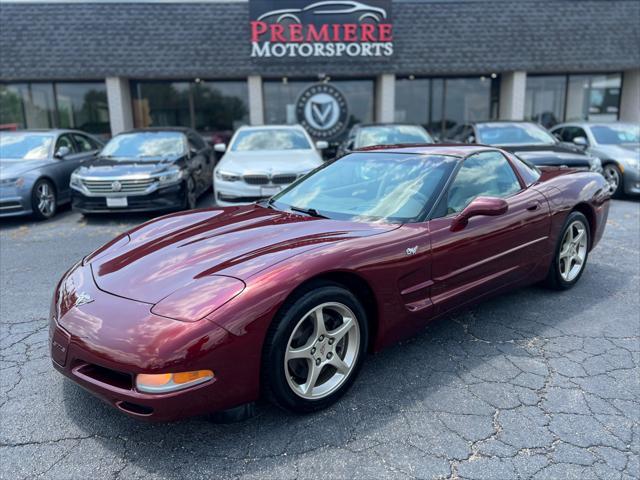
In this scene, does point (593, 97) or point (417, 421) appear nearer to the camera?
point (417, 421)

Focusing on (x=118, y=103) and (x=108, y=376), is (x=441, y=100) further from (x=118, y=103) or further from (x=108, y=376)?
(x=108, y=376)

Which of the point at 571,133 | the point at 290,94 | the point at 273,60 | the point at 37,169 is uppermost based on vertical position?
the point at 273,60

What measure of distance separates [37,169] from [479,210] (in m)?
A: 7.37

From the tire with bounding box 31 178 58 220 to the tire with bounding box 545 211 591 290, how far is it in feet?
24.1

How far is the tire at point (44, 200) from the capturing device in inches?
305

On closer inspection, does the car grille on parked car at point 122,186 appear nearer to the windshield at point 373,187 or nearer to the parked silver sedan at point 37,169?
the parked silver sedan at point 37,169

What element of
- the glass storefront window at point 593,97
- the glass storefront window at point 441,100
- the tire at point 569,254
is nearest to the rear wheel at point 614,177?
the tire at point 569,254

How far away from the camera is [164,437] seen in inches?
97.0

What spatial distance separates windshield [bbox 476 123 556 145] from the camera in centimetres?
930

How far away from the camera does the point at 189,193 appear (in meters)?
8.13

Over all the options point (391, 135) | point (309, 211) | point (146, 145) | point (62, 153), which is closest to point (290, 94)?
point (391, 135)

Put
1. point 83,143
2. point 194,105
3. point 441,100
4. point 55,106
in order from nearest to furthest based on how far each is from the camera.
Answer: point 83,143
point 55,106
point 194,105
point 441,100

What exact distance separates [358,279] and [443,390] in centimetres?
81

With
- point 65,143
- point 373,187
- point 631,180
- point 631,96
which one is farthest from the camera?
point 631,96
